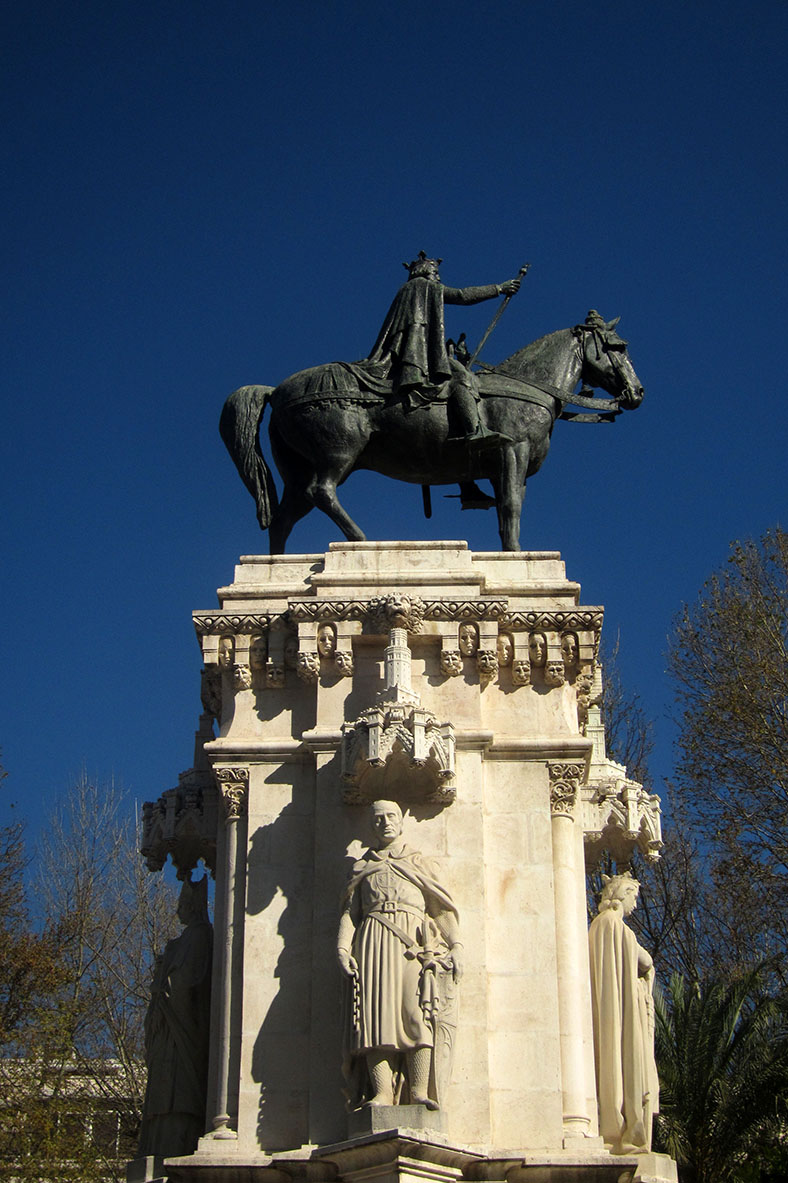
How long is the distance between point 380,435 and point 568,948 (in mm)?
5921

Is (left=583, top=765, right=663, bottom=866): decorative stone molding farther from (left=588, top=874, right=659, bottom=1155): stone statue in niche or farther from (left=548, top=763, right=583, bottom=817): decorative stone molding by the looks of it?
(left=548, top=763, right=583, bottom=817): decorative stone molding

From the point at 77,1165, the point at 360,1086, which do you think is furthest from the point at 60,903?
the point at 360,1086

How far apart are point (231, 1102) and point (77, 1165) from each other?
12633mm

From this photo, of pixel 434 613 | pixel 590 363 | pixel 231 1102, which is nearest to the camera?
pixel 231 1102

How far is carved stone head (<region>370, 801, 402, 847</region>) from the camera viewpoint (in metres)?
14.3

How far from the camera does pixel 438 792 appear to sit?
48.4 ft

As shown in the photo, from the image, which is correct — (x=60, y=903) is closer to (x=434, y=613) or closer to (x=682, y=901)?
(x=682, y=901)

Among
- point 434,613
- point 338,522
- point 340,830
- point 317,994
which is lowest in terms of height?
point 317,994

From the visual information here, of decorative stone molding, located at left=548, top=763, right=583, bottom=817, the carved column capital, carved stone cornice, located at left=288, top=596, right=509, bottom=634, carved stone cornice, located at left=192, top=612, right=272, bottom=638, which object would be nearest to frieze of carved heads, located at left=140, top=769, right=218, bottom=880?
the carved column capital

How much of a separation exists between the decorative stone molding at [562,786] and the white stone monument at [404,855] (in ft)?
0.07

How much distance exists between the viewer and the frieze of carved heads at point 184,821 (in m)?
16.4

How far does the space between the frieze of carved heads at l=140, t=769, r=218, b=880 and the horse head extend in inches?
255

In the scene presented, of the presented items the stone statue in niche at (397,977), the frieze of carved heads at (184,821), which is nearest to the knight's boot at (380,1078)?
the stone statue in niche at (397,977)

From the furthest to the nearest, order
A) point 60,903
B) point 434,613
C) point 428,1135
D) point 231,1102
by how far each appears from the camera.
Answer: point 60,903, point 434,613, point 231,1102, point 428,1135
